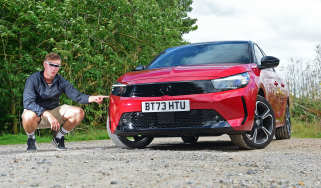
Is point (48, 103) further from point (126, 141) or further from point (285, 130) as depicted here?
point (285, 130)

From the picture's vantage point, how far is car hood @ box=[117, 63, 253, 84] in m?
5.73

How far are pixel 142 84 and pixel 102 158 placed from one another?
143 cm

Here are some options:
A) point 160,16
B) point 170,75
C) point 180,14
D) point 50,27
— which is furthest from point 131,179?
point 180,14

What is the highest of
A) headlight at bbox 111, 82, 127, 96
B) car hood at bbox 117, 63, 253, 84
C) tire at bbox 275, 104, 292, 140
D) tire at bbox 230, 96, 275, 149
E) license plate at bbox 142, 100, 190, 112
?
car hood at bbox 117, 63, 253, 84

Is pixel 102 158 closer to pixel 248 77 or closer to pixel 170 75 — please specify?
pixel 170 75

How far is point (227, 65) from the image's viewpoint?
608 centimetres

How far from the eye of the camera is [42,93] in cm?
635

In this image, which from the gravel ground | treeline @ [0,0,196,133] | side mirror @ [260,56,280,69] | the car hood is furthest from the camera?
treeline @ [0,0,196,133]

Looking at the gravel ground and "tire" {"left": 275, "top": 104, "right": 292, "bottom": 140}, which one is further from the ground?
the gravel ground

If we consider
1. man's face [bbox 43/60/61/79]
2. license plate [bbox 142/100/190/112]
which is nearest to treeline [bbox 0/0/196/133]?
man's face [bbox 43/60/61/79]

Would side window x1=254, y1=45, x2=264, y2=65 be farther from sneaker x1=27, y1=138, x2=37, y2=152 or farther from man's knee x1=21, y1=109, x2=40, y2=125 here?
sneaker x1=27, y1=138, x2=37, y2=152

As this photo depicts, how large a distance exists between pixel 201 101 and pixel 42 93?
2203mm

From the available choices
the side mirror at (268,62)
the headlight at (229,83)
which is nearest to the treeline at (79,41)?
the side mirror at (268,62)

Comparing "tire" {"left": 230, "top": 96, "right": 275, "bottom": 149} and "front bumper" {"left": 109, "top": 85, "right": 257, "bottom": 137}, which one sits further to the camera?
"tire" {"left": 230, "top": 96, "right": 275, "bottom": 149}
